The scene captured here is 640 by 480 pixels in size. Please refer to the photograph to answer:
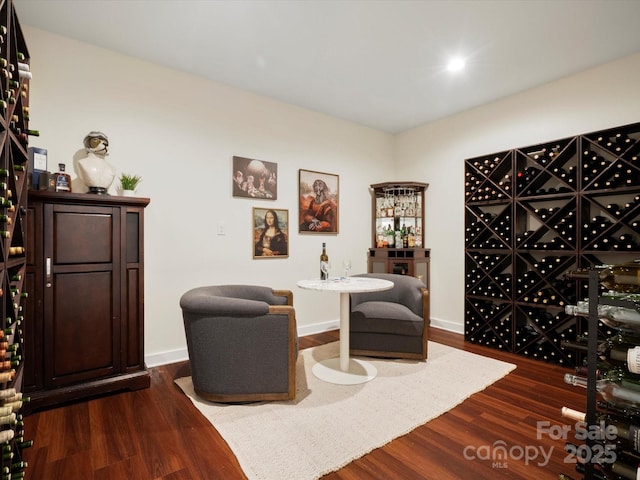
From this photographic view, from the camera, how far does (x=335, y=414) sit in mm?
2314

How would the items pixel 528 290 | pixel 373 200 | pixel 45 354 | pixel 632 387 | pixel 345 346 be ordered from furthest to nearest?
1. pixel 373 200
2. pixel 528 290
3. pixel 345 346
4. pixel 45 354
5. pixel 632 387

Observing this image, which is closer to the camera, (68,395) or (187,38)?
(68,395)

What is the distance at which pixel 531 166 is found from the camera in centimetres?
363

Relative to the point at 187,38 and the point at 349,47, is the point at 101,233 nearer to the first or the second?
the point at 187,38

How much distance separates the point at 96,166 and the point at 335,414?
8.85 feet

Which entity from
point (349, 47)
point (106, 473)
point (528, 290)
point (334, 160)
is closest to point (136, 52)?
point (349, 47)

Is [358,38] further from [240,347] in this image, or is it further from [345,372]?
[345,372]

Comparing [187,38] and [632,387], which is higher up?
[187,38]

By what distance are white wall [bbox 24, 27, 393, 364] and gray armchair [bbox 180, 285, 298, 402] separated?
41.7 inches

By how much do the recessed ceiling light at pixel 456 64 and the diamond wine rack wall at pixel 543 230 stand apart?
1.14 m

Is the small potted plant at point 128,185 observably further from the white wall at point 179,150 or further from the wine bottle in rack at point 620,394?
the wine bottle in rack at point 620,394

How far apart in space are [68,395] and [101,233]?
121 cm

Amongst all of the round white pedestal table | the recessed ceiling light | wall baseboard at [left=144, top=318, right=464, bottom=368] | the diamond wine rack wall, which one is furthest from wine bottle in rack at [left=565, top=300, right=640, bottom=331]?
wall baseboard at [left=144, top=318, right=464, bottom=368]

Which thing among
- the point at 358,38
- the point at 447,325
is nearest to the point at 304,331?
the point at 447,325
